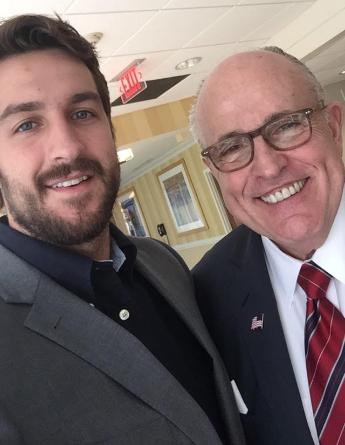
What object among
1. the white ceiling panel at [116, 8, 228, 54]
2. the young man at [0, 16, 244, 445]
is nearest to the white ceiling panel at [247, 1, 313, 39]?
the white ceiling panel at [116, 8, 228, 54]

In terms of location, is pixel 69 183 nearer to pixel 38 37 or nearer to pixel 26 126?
pixel 26 126

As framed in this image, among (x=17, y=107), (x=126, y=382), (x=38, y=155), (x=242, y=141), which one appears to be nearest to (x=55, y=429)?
(x=126, y=382)

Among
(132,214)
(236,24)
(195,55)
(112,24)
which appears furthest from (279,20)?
(132,214)

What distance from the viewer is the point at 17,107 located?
1.12 meters

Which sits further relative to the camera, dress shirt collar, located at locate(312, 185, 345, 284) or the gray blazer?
dress shirt collar, located at locate(312, 185, 345, 284)

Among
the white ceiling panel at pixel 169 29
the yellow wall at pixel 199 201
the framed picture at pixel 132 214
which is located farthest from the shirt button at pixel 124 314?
the framed picture at pixel 132 214

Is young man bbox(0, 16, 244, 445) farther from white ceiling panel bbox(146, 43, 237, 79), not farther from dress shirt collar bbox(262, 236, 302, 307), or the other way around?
white ceiling panel bbox(146, 43, 237, 79)

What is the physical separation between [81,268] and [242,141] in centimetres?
60

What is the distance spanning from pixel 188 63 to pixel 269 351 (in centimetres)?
431

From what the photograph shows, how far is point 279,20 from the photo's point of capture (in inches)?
184

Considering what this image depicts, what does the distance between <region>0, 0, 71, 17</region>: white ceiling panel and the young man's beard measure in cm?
213

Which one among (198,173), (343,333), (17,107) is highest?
(198,173)

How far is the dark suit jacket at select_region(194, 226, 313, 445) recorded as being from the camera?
45.6 inches

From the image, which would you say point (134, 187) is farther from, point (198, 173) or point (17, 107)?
point (17, 107)
